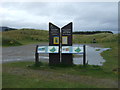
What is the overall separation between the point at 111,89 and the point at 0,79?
166 inches

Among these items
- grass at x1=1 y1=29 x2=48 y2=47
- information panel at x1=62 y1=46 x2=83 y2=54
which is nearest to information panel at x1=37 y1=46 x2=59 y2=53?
information panel at x1=62 y1=46 x2=83 y2=54

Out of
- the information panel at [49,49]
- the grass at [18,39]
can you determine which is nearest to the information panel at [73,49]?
the information panel at [49,49]

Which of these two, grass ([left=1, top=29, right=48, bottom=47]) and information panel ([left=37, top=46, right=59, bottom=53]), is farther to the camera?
grass ([left=1, top=29, right=48, bottom=47])

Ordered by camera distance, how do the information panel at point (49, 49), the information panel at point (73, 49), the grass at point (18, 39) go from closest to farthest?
the information panel at point (73, 49)
the information panel at point (49, 49)
the grass at point (18, 39)

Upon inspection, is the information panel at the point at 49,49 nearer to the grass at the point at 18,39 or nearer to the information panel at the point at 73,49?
the information panel at the point at 73,49

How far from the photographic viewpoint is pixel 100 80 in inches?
294

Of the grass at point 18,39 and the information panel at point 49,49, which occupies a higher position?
the grass at point 18,39

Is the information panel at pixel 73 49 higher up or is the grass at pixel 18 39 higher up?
the grass at pixel 18 39

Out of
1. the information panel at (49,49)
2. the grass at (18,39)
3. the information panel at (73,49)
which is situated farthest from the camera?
the grass at (18,39)

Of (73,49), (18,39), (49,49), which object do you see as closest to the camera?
(73,49)

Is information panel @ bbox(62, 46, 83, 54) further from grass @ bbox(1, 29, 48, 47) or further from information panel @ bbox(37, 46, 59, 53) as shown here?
grass @ bbox(1, 29, 48, 47)

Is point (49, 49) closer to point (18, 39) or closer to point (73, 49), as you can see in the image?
point (73, 49)

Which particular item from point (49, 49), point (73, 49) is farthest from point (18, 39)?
point (73, 49)

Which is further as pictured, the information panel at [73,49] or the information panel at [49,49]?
the information panel at [49,49]
